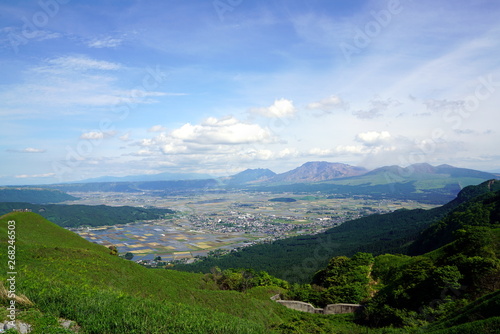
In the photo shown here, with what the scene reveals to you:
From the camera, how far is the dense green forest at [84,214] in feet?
462

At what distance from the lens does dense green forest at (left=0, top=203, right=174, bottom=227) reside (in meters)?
141

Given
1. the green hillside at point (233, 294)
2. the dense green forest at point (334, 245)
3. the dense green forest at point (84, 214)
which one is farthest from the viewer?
the dense green forest at point (84, 214)

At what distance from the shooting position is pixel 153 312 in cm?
1198

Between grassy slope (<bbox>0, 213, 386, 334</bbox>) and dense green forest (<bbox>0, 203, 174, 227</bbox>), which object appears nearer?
grassy slope (<bbox>0, 213, 386, 334</bbox>)

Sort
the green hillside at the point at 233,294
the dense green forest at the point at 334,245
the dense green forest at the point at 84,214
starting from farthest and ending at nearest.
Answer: the dense green forest at the point at 84,214 → the dense green forest at the point at 334,245 → the green hillside at the point at 233,294

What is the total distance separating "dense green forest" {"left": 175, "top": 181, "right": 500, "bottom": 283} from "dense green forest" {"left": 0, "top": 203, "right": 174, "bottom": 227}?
89385mm

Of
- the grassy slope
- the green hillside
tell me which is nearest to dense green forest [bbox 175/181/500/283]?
the green hillside

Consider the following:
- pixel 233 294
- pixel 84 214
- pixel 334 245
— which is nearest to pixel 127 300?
pixel 233 294

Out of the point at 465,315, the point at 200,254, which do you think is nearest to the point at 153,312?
the point at 465,315

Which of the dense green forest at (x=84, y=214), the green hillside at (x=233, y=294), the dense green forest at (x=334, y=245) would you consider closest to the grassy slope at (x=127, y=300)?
the green hillside at (x=233, y=294)

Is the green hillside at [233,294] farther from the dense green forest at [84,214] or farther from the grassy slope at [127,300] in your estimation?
the dense green forest at [84,214]

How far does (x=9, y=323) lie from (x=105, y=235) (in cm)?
11713

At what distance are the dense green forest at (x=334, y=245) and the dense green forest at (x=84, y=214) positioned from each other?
8939 centimetres

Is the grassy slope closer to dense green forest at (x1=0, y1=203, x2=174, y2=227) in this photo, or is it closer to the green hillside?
the green hillside
